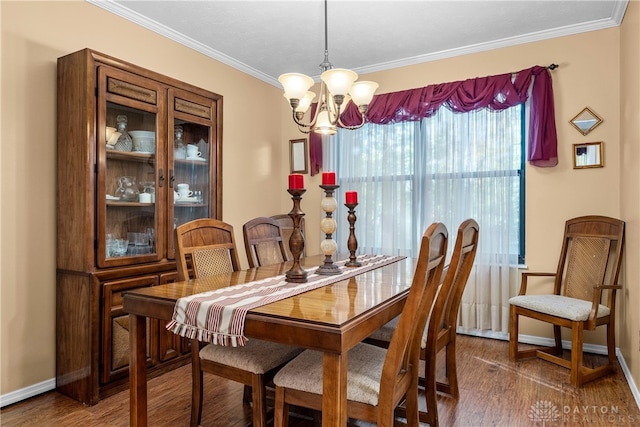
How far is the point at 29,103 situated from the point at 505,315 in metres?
3.76

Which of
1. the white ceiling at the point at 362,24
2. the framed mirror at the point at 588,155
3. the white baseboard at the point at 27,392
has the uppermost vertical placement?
the white ceiling at the point at 362,24

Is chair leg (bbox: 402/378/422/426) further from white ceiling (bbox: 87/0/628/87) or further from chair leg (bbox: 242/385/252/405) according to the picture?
white ceiling (bbox: 87/0/628/87)

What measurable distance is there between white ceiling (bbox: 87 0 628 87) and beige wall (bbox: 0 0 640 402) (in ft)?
0.36

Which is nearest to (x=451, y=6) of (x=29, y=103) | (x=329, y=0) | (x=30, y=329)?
(x=329, y=0)

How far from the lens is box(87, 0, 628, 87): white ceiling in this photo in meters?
2.80

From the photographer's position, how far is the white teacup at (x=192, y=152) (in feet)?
9.96

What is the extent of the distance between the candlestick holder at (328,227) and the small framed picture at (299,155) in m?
2.31

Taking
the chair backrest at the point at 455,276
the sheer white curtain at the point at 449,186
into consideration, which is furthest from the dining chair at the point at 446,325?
the sheer white curtain at the point at 449,186

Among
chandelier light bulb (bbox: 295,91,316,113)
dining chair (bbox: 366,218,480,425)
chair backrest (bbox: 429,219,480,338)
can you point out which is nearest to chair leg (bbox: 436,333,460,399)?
dining chair (bbox: 366,218,480,425)

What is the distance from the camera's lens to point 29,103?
2.38 metres

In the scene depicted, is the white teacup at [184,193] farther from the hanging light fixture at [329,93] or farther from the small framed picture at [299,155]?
the small framed picture at [299,155]

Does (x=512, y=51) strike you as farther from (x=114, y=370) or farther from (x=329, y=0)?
(x=114, y=370)

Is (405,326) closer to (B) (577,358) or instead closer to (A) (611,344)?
(B) (577,358)

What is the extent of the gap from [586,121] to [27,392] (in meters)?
4.24
